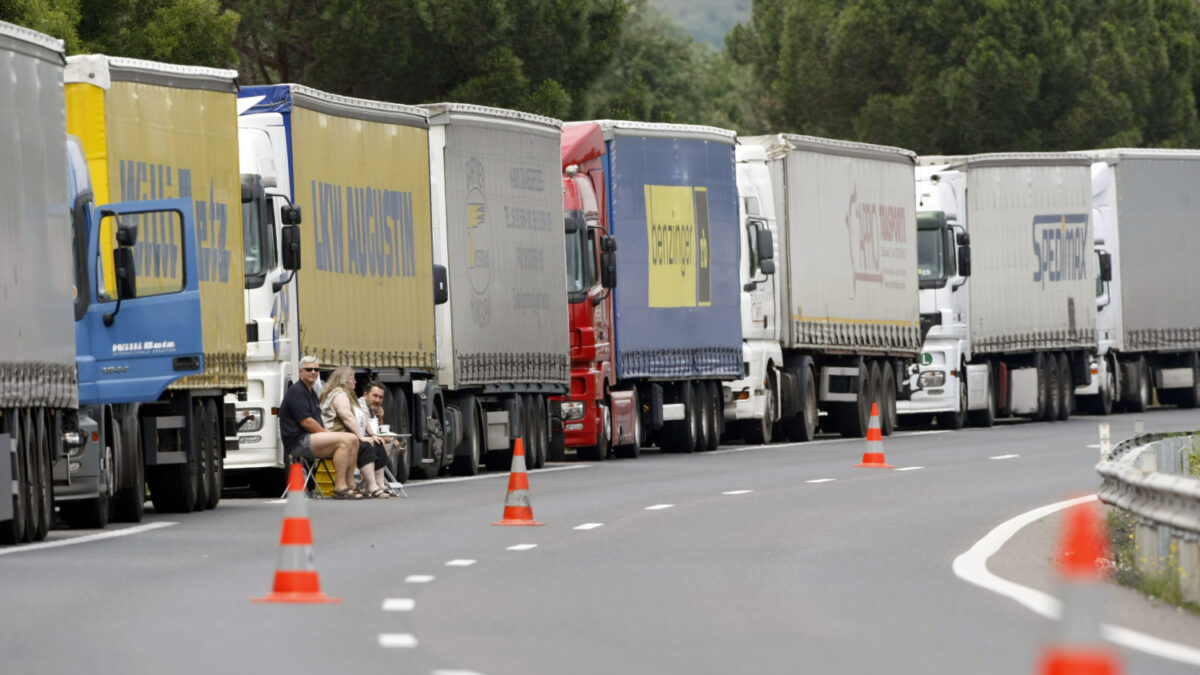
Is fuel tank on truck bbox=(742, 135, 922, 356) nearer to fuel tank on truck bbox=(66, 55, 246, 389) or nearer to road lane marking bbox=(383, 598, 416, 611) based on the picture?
fuel tank on truck bbox=(66, 55, 246, 389)

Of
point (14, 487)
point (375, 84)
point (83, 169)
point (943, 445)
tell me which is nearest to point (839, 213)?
point (943, 445)

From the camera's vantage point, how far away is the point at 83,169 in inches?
794

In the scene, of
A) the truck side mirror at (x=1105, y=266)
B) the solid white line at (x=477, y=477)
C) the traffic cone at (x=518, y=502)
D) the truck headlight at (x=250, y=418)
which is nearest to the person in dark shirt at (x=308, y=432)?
the truck headlight at (x=250, y=418)

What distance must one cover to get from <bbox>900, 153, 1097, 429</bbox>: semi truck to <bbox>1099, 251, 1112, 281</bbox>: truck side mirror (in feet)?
2.61

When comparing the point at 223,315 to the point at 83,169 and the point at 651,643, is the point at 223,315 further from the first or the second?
the point at 651,643

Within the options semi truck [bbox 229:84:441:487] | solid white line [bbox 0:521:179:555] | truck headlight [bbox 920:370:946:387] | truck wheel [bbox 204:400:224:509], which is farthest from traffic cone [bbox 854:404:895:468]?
truck headlight [bbox 920:370:946:387]

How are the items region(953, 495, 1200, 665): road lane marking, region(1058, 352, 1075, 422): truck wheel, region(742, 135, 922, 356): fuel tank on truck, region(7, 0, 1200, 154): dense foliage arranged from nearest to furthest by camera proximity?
region(953, 495, 1200, 665): road lane marking
region(742, 135, 922, 356): fuel tank on truck
region(1058, 352, 1075, 422): truck wheel
region(7, 0, 1200, 154): dense foliage

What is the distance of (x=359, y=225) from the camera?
86.8 ft

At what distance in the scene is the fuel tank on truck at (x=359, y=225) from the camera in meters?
25.0

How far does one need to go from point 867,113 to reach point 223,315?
4535 centimetres

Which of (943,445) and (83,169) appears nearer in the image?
(83,169)

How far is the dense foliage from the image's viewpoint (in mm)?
46531

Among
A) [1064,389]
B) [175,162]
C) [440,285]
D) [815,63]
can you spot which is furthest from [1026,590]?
[815,63]

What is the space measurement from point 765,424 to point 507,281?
7615 millimetres
